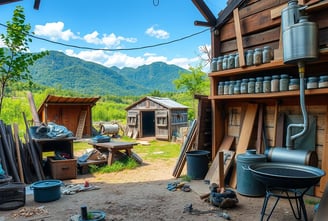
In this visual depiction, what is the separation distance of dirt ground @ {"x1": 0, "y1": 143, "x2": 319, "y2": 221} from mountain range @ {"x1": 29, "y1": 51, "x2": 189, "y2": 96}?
120 feet

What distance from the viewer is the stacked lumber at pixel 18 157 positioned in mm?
5387

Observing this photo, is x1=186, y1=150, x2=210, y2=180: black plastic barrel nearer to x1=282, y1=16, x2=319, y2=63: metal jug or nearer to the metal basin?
the metal basin

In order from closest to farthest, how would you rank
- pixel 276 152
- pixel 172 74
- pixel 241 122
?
pixel 276 152 → pixel 241 122 → pixel 172 74

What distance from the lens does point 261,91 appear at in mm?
4508

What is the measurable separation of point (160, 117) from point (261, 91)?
898cm

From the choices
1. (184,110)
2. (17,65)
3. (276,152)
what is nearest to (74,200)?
(276,152)

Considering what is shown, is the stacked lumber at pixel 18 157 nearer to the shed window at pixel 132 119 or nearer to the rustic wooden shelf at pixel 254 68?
the rustic wooden shelf at pixel 254 68

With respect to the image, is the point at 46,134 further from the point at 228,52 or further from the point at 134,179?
the point at 228,52

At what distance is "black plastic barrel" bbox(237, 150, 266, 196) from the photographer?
14.0 ft

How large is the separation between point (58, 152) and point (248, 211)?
16.2ft

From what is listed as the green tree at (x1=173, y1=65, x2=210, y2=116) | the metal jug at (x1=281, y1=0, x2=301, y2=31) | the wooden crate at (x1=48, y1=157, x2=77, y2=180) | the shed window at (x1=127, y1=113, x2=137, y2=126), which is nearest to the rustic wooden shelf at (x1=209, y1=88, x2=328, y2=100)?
the metal jug at (x1=281, y1=0, x2=301, y2=31)

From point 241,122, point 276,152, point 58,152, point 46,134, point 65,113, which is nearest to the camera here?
point 276,152

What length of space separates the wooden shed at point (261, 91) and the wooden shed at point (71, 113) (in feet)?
30.6

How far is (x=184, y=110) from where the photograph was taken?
14.2 metres
